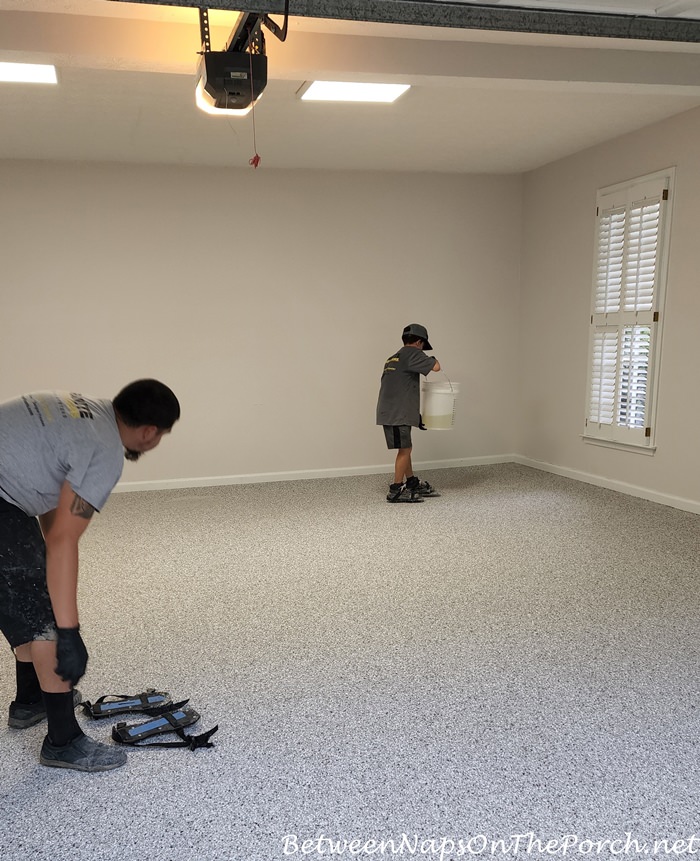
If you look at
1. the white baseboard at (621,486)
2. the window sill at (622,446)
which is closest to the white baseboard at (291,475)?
the white baseboard at (621,486)

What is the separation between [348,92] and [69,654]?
11.3 ft

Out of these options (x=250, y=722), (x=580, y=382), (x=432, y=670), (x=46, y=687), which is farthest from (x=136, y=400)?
(x=580, y=382)

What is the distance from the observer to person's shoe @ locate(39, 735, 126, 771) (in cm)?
205

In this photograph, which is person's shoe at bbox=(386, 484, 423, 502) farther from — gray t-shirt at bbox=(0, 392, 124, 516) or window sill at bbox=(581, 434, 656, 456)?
gray t-shirt at bbox=(0, 392, 124, 516)

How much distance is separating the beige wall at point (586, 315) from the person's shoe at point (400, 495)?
1.54m

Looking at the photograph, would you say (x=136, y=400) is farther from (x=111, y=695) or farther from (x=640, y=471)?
(x=640, y=471)

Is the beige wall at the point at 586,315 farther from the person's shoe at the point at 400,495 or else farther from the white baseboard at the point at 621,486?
the person's shoe at the point at 400,495

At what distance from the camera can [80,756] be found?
206 centimetres

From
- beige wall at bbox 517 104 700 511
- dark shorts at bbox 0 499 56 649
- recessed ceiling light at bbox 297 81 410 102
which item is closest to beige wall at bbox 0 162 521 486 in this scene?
beige wall at bbox 517 104 700 511

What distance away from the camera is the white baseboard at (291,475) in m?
5.95

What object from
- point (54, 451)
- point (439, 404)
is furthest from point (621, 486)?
point (54, 451)

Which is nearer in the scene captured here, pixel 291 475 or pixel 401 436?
pixel 401 436

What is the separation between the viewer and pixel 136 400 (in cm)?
199

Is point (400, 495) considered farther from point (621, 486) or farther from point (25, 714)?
point (25, 714)
